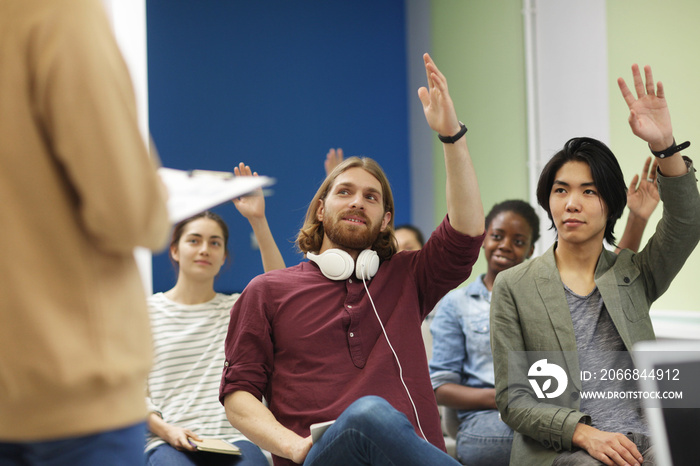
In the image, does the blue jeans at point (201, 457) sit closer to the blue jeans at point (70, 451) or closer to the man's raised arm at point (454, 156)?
the man's raised arm at point (454, 156)

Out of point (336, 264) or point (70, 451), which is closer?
point (70, 451)

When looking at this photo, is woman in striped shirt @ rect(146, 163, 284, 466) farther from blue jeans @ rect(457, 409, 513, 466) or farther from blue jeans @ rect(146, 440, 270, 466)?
blue jeans @ rect(457, 409, 513, 466)

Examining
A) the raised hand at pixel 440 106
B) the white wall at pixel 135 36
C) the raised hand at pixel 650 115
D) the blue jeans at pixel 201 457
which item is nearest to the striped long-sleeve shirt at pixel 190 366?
the blue jeans at pixel 201 457

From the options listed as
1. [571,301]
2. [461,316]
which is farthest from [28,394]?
[461,316]

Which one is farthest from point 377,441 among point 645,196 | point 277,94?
point 277,94

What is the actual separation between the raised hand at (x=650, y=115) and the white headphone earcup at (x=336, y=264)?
95cm

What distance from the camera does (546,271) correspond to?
1993 millimetres

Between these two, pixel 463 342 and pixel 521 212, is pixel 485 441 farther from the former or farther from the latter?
pixel 521 212

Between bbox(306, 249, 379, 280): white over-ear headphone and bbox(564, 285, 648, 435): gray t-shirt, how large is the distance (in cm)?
60

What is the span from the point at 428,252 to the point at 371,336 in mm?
313

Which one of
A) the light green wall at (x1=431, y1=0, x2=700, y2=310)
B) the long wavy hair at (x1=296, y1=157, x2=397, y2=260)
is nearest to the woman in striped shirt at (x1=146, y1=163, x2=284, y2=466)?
the long wavy hair at (x1=296, y1=157, x2=397, y2=260)

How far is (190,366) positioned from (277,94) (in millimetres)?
1938

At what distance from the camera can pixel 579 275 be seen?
6.55 ft

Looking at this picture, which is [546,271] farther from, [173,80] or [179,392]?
[173,80]
